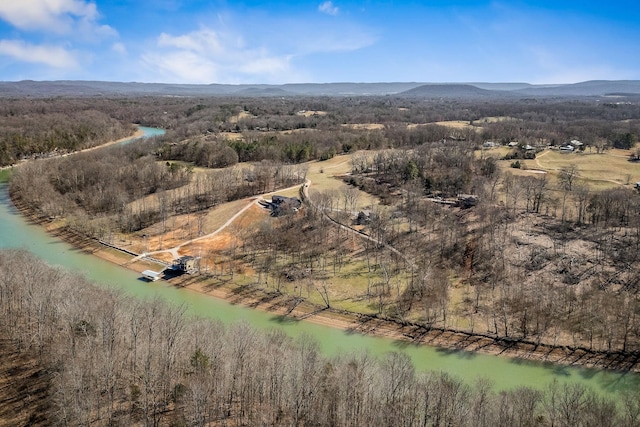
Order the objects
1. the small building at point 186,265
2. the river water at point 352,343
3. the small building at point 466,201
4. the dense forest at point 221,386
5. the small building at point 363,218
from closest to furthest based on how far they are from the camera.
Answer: the dense forest at point 221,386 < the river water at point 352,343 < the small building at point 186,265 < the small building at point 363,218 < the small building at point 466,201

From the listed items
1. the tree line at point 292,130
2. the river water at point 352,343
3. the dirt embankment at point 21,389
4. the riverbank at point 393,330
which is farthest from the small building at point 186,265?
the tree line at point 292,130

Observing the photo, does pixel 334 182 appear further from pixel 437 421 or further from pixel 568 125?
pixel 568 125

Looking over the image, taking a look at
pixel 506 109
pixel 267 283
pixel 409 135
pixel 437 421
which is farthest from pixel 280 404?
pixel 506 109

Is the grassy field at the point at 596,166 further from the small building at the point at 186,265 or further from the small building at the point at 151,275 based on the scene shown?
the small building at the point at 151,275

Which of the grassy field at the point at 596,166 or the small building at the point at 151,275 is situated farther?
the grassy field at the point at 596,166

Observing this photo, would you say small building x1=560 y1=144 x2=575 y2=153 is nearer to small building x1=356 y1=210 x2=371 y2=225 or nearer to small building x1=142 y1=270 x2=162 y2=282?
small building x1=356 y1=210 x2=371 y2=225

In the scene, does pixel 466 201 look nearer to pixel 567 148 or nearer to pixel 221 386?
pixel 221 386

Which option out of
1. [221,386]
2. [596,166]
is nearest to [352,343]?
[221,386]
